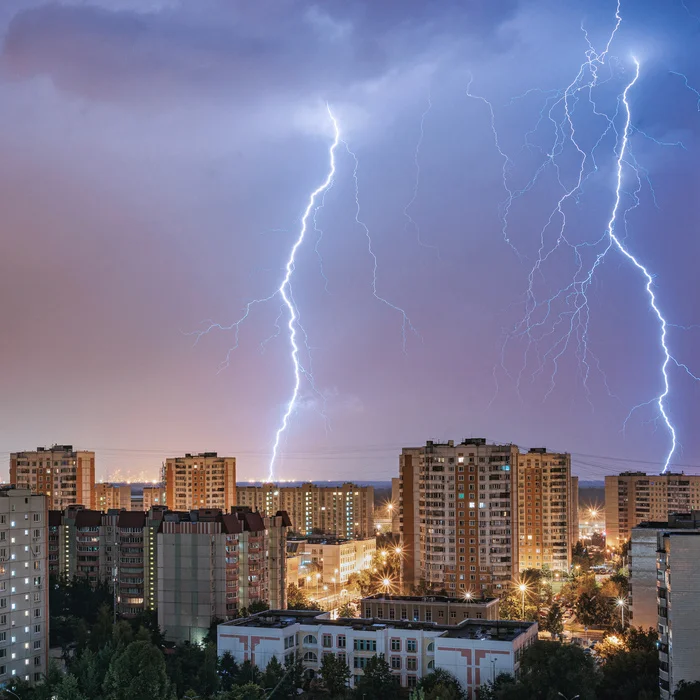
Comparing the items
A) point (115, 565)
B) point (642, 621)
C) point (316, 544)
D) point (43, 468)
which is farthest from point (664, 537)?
point (43, 468)

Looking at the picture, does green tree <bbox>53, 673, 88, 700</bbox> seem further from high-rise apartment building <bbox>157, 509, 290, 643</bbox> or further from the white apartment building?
high-rise apartment building <bbox>157, 509, 290, 643</bbox>

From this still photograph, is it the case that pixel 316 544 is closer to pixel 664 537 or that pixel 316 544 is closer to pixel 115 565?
pixel 115 565

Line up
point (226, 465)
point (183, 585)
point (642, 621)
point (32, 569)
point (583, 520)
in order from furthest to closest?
point (583, 520) → point (226, 465) → point (183, 585) → point (642, 621) → point (32, 569)

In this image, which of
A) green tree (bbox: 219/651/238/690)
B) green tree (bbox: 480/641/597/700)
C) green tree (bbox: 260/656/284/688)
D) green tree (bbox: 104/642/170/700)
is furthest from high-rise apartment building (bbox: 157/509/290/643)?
green tree (bbox: 480/641/597/700)

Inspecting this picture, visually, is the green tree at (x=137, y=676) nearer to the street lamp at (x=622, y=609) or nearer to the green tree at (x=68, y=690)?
the green tree at (x=68, y=690)

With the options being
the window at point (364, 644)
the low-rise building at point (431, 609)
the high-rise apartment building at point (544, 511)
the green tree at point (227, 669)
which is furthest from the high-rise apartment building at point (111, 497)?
the window at point (364, 644)

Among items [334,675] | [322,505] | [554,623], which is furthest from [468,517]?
[322,505]
